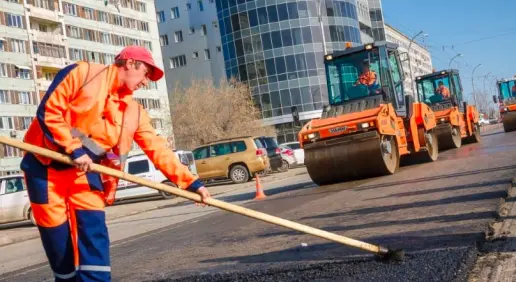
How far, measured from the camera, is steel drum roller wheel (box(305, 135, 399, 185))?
1500cm

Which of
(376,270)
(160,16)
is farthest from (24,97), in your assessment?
(376,270)

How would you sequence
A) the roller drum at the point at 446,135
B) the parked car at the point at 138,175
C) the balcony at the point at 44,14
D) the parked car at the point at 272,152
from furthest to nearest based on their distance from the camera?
the balcony at the point at 44,14
the parked car at the point at 272,152
the roller drum at the point at 446,135
the parked car at the point at 138,175

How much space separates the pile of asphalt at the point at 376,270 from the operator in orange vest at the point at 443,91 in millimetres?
22222

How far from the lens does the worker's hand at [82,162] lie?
3.95 metres

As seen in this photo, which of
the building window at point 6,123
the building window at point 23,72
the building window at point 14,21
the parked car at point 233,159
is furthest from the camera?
the building window at point 23,72

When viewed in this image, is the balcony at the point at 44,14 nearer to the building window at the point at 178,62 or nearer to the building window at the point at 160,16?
the building window at the point at 178,62

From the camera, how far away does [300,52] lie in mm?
61875

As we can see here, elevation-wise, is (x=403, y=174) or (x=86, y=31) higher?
(x=86, y=31)

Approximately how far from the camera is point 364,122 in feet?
49.0

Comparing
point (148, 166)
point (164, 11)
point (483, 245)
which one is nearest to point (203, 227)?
point (483, 245)

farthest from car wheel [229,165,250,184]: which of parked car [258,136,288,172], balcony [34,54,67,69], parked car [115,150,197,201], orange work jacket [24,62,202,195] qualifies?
balcony [34,54,67,69]

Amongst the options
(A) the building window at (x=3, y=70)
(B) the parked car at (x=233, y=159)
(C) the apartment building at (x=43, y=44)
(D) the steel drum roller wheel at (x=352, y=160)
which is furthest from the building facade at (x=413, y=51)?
(D) the steel drum roller wheel at (x=352, y=160)

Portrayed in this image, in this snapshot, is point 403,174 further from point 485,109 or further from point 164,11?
point 485,109

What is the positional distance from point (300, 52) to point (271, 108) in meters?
6.03
